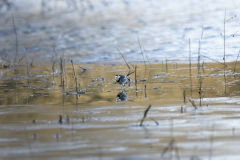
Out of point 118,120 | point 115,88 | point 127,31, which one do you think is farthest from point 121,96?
point 127,31

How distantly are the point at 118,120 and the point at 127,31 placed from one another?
7.11 metres

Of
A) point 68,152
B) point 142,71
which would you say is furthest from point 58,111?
point 142,71

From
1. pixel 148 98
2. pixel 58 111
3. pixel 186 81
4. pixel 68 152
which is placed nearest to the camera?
pixel 68 152

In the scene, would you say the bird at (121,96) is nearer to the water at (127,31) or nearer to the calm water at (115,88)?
the calm water at (115,88)

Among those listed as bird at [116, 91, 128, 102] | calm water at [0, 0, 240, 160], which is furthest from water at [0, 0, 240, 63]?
bird at [116, 91, 128, 102]

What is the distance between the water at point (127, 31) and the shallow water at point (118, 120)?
1.98 metres

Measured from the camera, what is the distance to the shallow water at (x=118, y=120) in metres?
3.39

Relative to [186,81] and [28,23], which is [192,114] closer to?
[186,81]

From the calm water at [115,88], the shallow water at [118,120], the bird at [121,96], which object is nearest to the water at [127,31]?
the calm water at [115,88]

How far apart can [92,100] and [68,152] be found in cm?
204

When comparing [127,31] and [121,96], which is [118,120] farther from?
[127,31]

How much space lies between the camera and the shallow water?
3.39 m

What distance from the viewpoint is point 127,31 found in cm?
1131

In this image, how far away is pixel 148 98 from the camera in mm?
5375
